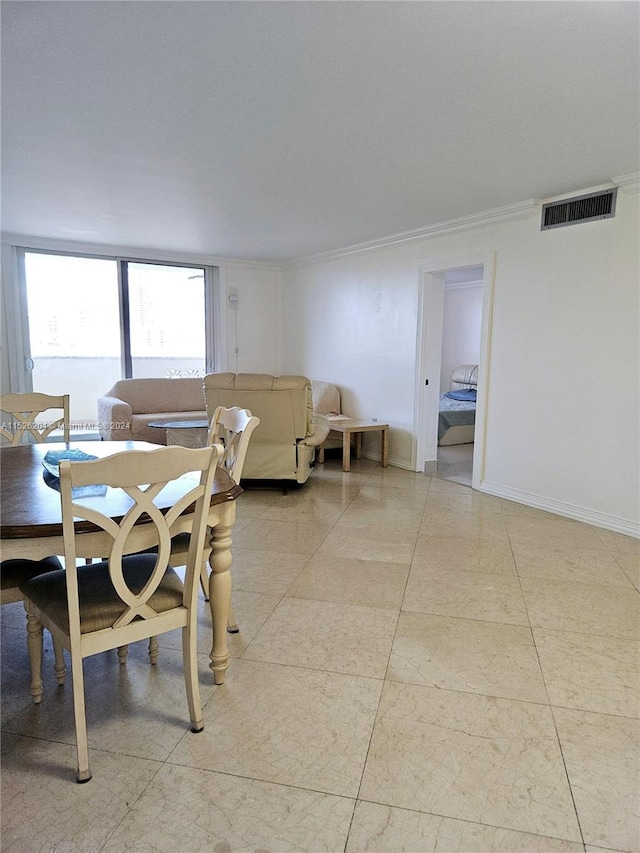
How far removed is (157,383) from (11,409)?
3.43 meters

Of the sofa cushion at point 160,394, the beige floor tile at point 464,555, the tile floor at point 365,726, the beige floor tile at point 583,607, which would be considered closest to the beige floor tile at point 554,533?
the beige floor tile at point 464,555

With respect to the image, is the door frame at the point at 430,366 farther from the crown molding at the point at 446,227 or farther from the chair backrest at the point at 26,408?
the chair backrest at the point at 26,408

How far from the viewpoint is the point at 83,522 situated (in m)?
1.46

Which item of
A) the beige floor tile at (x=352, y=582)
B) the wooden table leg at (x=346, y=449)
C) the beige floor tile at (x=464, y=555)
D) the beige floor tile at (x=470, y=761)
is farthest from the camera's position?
the wooden table leg at (x=346, y=449)

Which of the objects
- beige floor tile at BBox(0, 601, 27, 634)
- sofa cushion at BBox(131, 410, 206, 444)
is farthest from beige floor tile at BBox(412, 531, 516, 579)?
sofa cushion at BBox(131, 410, 206, 444)

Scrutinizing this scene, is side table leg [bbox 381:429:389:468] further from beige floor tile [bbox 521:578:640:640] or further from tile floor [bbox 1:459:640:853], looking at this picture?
beige floor tile [bbox 521:578:640:640]

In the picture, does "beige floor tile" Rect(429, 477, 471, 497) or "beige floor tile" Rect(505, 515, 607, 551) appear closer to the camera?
"beige floor tile" Rect(505, 515, 607, 551)

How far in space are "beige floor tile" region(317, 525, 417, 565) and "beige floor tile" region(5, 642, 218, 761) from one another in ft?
4.27

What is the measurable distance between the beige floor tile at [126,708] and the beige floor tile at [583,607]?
5.27 feet

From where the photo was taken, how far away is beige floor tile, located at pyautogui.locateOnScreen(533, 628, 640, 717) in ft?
6.08

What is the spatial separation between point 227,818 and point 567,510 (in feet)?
11.1

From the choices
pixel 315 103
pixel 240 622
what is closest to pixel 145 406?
pixel 240 622

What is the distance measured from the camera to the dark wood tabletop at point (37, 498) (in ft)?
4.77

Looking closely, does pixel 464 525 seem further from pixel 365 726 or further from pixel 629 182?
pixel 629 182
